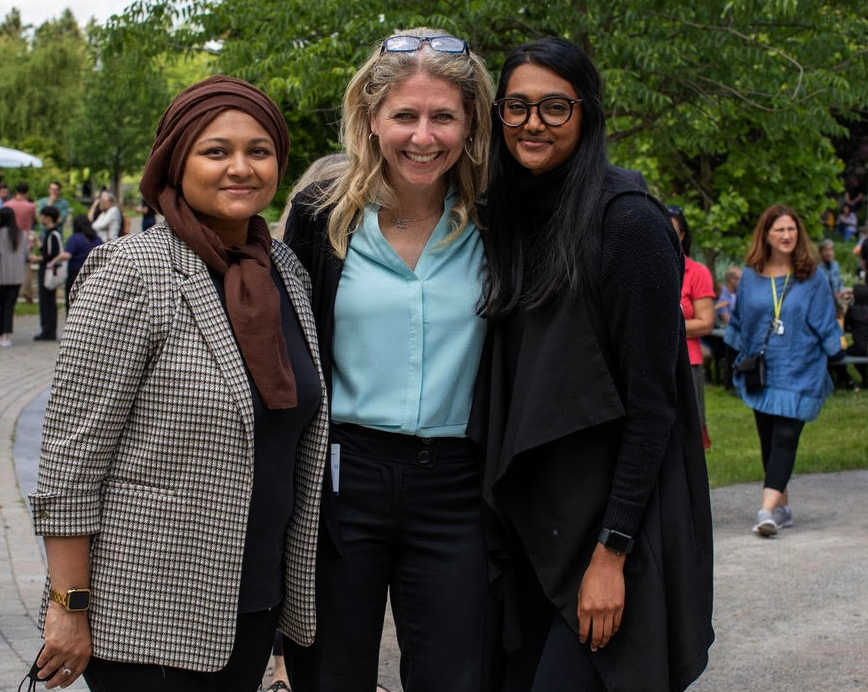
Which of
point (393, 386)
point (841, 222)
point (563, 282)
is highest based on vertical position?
point (563, 282)

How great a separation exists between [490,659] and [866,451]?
293 inches

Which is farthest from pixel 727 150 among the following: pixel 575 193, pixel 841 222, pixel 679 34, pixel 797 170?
pixel 841 222

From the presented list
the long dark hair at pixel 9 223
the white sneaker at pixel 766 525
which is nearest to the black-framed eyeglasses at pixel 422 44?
the white sneaker at pixel 766 525

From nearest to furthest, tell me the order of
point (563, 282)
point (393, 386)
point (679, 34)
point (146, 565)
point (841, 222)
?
point (146, 565)
point (563, 282)
point (393, 386)
point (679, 34)
point (841, 222)

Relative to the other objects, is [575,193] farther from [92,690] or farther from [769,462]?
[769,462]

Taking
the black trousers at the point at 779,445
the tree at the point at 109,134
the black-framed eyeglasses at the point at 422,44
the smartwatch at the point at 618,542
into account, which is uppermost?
the black-framed eyeglasses at the point at 422,44

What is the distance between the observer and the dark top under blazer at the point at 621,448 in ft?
9.22

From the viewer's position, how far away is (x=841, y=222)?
30547 mm

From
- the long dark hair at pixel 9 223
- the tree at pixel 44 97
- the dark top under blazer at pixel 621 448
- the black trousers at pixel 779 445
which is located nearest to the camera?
the dark top under blazer at pixel 621 448

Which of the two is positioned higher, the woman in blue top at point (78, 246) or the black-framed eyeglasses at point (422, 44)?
the black-framed eyeglasses at point (422, 44)

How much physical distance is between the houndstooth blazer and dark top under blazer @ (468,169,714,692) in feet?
2.26

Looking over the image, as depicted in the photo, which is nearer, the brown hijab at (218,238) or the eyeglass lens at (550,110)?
the brown hijab at (218,238)

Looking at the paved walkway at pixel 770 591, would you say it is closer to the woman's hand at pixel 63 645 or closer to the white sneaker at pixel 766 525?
the white sneaker at pixel 766 525

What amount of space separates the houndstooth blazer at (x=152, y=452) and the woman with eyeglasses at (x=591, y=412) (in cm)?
69
